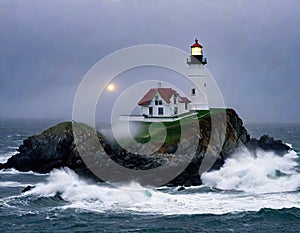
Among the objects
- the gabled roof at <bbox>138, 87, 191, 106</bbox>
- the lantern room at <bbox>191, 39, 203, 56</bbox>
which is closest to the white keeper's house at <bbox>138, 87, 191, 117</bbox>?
the gabled roof at <bbox>138, 87, 191, 106</bbox>

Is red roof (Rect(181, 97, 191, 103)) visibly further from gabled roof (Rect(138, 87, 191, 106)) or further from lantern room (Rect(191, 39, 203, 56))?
lantern room (Rect(191, 39, 203, 56))

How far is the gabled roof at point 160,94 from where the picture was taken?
52.8 m

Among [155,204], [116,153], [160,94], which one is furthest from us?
[160,94]

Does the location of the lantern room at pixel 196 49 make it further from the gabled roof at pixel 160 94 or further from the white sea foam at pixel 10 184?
the white sea foam at pixel 10 184

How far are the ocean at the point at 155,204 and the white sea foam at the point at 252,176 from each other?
3.3 inches

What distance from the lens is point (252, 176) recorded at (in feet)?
142

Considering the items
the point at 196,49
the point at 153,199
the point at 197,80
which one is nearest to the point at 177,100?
the point at 197,80

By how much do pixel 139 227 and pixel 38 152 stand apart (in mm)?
22615

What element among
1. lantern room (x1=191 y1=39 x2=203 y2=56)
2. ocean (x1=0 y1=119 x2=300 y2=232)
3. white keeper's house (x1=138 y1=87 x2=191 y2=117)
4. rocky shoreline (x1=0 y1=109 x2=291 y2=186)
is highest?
lantern room (x1=191 y1=39 x2=203 y2=56)

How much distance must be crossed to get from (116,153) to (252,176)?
12523 mm

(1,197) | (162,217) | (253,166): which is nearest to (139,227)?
(162,217)

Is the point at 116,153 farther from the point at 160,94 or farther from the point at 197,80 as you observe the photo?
the point at 197,80

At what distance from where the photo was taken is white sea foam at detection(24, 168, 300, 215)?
32.8 meters

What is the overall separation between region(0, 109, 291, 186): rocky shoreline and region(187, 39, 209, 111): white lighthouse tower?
434cm
